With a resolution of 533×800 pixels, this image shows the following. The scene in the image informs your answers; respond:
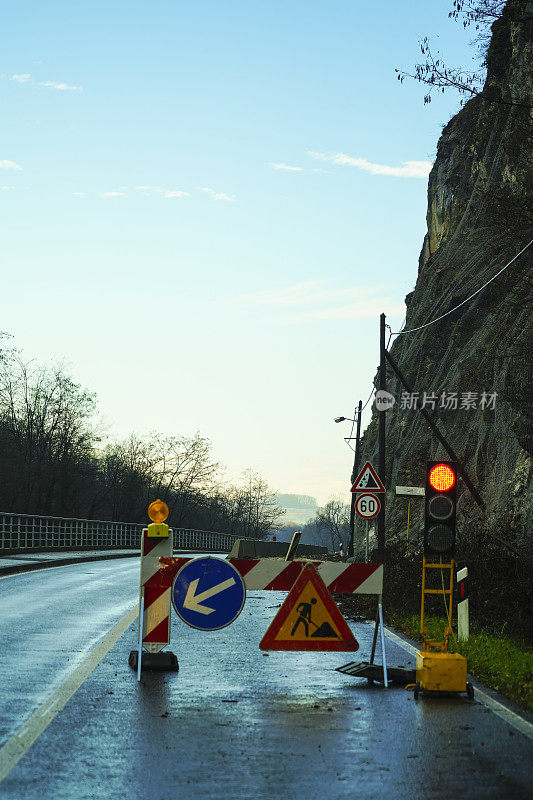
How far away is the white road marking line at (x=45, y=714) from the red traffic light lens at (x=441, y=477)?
3.69 m

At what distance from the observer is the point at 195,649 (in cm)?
1170

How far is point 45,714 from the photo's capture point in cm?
736

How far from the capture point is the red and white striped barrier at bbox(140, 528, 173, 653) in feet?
32.0

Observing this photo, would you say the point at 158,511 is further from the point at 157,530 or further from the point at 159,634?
the point at 159,634

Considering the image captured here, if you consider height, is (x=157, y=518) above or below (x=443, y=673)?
above

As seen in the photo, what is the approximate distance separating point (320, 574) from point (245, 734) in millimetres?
2967

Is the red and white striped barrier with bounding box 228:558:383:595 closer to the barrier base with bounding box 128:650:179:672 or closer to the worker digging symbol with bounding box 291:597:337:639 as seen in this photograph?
the worker digging symbol with bounding box 291:597:337:639

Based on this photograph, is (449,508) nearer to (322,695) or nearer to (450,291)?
(322,695)

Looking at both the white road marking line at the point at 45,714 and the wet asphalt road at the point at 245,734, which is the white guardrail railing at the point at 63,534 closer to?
the white road marking line at the point at 45,714

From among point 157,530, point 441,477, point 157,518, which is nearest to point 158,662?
point 157,530

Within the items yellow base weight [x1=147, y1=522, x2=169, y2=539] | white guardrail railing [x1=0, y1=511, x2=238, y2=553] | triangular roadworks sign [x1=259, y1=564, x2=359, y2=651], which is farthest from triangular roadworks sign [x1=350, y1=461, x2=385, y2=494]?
white guardrail railing [x1=0, y1=511, x2=238, y2=553]

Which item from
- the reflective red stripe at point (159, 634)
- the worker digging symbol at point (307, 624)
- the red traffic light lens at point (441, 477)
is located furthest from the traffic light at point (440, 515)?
the reflective red stripe at point (159, 634)

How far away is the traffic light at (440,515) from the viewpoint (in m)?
9.30

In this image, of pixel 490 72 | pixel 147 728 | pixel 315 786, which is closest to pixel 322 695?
pixel 147 728
